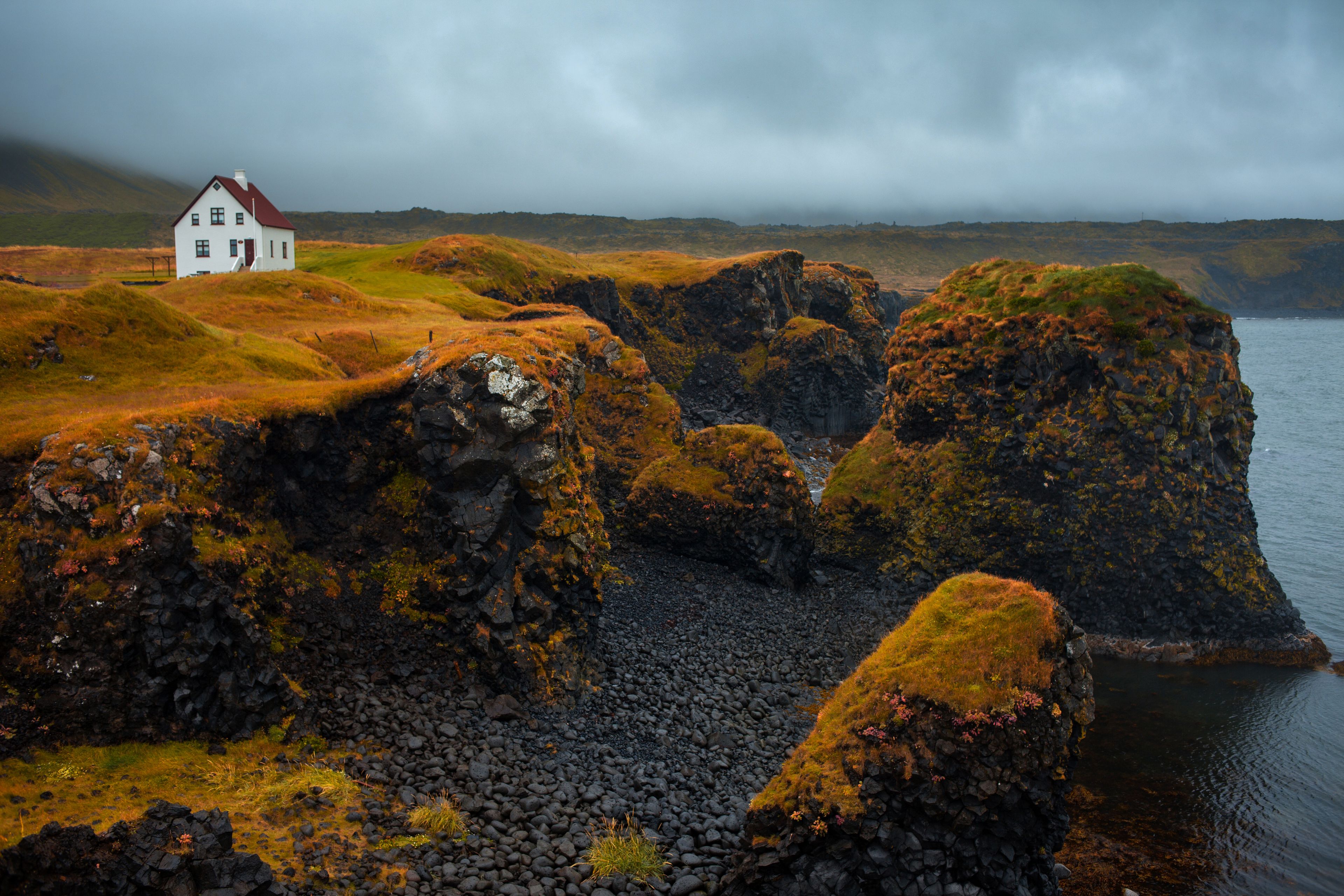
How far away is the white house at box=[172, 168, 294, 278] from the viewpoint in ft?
193

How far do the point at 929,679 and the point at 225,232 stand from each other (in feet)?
216

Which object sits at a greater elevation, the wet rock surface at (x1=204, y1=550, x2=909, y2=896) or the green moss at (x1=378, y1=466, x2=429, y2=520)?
the green moss at (x1=378, y1=466, x2=429, y2=520)

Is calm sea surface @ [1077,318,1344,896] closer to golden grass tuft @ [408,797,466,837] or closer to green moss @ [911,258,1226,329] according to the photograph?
green moss @ [911,258,1226,329]

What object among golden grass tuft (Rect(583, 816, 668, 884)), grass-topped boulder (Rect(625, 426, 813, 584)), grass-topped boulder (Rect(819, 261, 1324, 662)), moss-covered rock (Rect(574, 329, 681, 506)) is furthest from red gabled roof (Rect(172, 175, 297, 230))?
golden grass tuft (Rect(583, 816, 668, 884))

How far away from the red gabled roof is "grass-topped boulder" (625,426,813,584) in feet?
135

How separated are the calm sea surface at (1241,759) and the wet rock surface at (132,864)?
23.5m

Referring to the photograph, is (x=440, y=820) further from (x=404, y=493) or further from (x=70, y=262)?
(x=70, y=262)

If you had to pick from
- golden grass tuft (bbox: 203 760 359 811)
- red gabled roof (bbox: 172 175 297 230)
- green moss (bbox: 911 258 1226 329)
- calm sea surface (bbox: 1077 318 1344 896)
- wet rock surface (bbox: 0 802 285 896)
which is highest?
red gabled roof (bbox: 172 175 297 230)

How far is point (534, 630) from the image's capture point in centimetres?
2455

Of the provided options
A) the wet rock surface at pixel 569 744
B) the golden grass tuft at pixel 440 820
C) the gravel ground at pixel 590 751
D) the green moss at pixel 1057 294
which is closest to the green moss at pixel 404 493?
the wet rock surface at pixel 569 744

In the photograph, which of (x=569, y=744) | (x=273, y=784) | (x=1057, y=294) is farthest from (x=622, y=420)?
(x=273, y=784)

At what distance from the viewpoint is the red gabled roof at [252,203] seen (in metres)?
58.5

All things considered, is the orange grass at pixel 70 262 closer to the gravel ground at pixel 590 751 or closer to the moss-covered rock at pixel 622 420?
the moss-covered rock at pixel 622 420

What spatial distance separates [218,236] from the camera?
2360 inches
